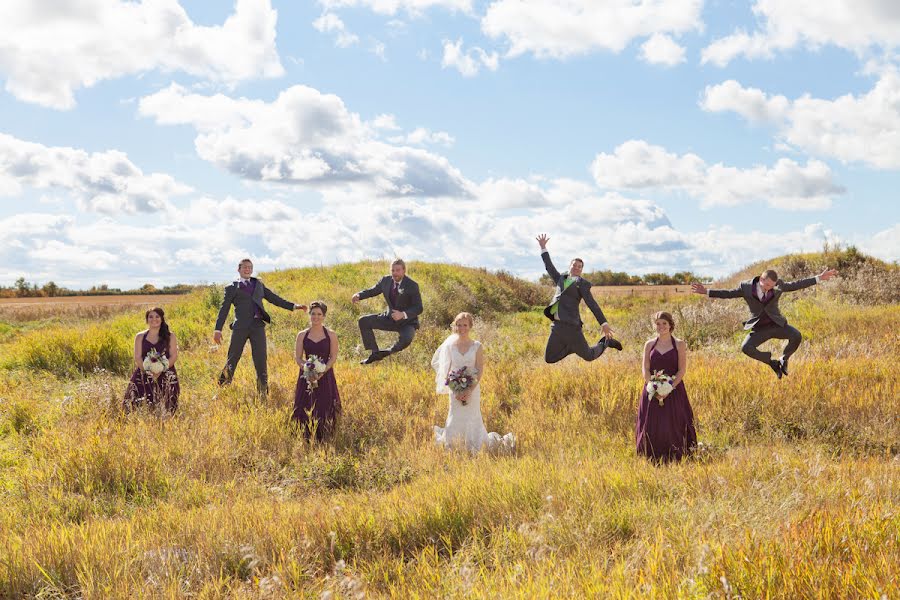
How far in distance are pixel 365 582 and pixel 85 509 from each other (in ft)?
12.9

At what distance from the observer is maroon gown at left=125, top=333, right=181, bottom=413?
9883mm

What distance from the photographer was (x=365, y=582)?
14.4ft

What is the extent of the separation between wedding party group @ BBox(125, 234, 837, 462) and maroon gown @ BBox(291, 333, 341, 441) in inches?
0.6

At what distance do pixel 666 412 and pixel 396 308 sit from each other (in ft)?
18.7

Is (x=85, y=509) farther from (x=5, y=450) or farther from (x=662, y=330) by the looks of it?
(x=662, y=330)

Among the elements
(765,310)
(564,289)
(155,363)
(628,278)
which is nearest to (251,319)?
(155,363)

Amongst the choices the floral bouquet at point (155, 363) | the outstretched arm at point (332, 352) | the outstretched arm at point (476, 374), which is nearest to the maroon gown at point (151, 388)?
the floral bouquet at point (155, 363)

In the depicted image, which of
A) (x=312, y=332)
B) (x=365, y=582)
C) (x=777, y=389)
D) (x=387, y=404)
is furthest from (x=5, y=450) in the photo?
(x=777, y=389)

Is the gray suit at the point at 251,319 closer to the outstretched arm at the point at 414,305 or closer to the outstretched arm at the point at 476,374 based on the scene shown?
the outstretched arm at the point at 414,305

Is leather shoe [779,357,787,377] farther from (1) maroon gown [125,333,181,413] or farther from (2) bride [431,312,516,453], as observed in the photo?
(1) maroon gown [125,333,181,413]

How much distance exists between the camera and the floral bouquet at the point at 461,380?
8.60 m

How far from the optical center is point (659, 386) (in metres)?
7.94

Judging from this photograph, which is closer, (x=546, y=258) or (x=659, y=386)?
(x=659, y=386)

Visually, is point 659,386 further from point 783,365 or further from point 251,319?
point 251,319
